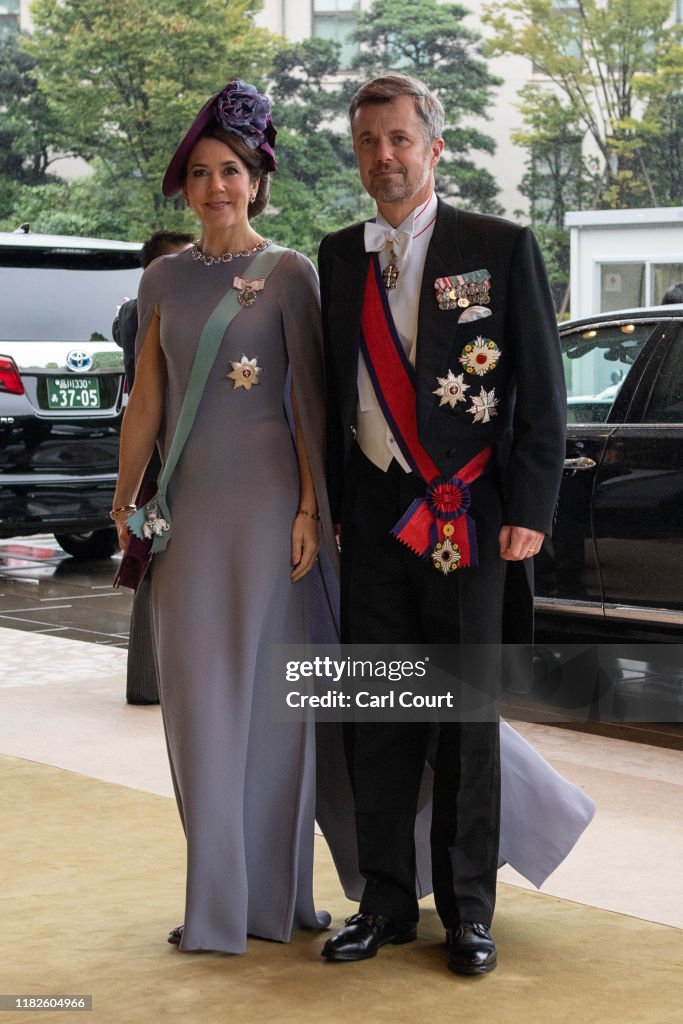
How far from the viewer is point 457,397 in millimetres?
3453

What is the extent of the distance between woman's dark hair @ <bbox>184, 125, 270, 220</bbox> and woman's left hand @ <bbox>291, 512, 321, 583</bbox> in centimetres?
73

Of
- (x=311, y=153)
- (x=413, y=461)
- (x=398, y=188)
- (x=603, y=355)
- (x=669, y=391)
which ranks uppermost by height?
(x=311, y=153)

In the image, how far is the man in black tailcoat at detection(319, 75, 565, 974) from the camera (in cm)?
345

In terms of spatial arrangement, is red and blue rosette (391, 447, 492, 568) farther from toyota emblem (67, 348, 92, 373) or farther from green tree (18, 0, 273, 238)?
green tree (18, 0, 273, 238)

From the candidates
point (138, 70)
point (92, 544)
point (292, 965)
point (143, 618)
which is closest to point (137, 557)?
point (292, 965)

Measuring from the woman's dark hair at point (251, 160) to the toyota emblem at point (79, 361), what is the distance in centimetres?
587

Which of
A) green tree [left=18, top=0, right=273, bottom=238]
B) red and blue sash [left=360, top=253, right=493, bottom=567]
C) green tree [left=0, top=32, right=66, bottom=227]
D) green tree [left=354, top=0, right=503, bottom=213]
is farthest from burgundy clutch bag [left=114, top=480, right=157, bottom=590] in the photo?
green tree [left=354, top=0, right=503, bottom=213]

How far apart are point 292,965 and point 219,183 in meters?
1.72

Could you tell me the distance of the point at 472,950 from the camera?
3.45 meters

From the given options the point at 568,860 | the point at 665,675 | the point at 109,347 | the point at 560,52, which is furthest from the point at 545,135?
the point at 568,860

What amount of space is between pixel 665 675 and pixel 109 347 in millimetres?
4207

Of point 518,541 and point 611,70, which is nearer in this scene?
point 518,541

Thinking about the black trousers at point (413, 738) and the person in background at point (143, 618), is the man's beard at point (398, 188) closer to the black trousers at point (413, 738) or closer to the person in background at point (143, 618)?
the black trousers at point (413, 738)

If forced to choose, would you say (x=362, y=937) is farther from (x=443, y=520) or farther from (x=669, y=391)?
(x=669, y=391)
